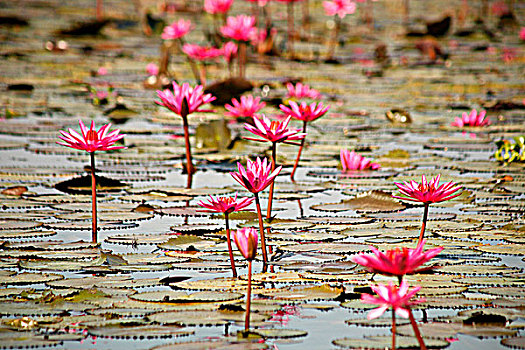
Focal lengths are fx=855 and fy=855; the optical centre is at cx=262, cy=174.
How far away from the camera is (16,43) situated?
811 cm

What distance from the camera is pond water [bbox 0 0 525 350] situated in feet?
6.59

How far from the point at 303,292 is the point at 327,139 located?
9.01ft

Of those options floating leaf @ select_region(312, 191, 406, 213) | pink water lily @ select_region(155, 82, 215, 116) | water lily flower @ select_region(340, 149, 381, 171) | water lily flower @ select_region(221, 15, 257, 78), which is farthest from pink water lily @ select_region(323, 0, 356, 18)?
floating leaf @ select_region(312, 191, 406, 213)

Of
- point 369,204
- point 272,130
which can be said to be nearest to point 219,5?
point 369,204

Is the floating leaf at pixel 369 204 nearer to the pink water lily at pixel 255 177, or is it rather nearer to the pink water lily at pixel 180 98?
the pink water lily at pixel 180 98

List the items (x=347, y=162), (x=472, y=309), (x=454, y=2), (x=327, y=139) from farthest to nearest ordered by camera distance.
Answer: (x=454, y=2)
(x=327, y=139)
(x=347, y=162)
(x=472, y=309)

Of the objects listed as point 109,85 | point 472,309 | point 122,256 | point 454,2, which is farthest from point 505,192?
point 454,2

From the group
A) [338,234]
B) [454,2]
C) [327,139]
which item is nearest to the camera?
[338,234]

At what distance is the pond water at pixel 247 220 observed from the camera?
2010mm

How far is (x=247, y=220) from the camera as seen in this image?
303 cm

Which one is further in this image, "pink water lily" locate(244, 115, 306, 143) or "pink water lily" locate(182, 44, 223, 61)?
"pink water lily" locate(182, 44, 223, 61)

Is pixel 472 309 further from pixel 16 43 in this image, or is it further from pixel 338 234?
pixel 16 43

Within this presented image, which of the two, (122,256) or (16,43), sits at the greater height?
(16,43)

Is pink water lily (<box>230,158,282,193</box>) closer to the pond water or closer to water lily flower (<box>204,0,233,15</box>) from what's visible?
the pond water
